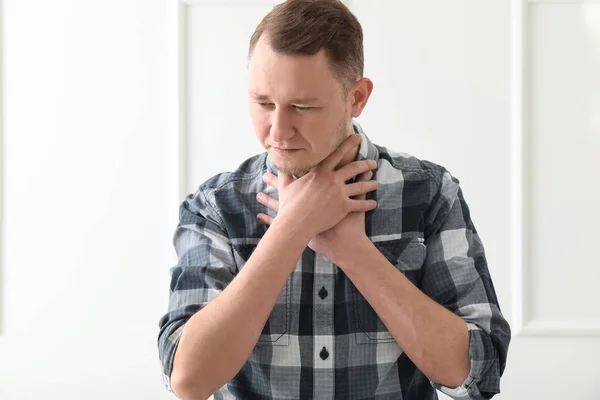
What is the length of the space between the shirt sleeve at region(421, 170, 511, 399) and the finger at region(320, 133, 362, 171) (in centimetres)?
19

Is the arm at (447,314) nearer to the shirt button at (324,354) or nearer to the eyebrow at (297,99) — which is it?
the shirt button at (324,354)

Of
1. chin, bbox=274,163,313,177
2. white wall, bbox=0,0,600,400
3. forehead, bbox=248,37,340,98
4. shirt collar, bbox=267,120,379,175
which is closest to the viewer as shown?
forehead, bbox=248,37,340,98

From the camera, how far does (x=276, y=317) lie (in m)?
1.34

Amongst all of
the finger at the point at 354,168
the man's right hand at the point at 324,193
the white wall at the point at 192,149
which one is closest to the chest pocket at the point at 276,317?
Result: the man's right hand at the point at 324,193

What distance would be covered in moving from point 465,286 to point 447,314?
75 millimetres

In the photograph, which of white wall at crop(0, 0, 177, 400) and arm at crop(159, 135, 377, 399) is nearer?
arm at crop(159, 135, 377, 399)

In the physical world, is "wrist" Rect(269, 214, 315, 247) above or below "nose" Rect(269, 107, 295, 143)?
below

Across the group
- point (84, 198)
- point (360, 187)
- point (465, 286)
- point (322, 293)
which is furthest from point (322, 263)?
point (84, 198)

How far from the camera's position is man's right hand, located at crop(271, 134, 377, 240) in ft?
4.17

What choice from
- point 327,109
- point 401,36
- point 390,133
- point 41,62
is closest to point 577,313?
point 390,133

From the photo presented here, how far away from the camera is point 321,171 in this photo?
133cm

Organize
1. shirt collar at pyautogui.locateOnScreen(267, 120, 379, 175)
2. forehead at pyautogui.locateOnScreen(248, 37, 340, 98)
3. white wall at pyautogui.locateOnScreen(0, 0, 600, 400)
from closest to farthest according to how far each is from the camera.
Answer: forehead at pyautogui.locateOnScreen(248, 37, 340, 98) → shirt collar at pyautogui.locateOnScreen(267, 120, 379, 175) → white wall at pyautogui.locateOnScreen(0, 0, 600, 400)

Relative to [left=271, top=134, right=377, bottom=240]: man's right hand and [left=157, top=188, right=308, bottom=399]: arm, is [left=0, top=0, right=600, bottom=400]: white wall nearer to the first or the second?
[left=271, top=134, right=377, bottom=240]: man's right hand

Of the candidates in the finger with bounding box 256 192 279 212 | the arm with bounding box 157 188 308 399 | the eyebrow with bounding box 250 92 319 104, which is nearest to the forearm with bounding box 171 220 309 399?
the arm with bounding box 157 188 308 399
